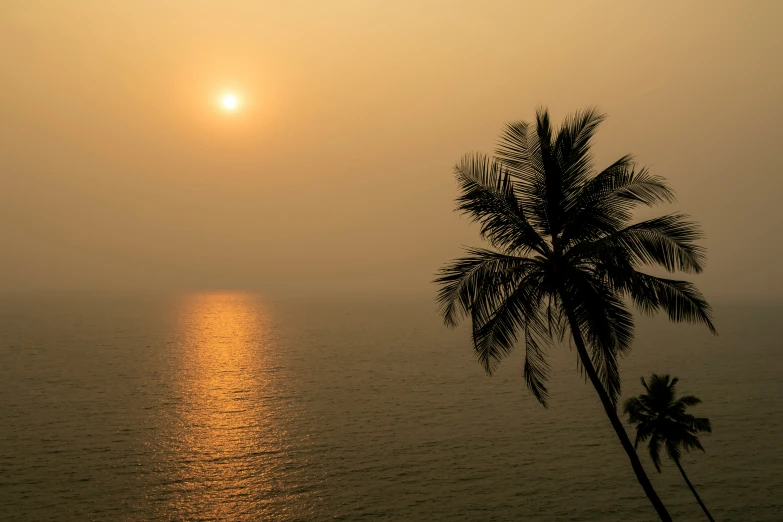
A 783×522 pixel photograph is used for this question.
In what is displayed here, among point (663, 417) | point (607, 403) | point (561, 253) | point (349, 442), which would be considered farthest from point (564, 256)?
point (349, 442)

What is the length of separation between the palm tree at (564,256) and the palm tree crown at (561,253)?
0.03m

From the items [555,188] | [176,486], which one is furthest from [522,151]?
[176,486]

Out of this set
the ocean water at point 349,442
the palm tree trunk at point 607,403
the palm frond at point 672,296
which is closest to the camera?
the palm frond at point 672,296

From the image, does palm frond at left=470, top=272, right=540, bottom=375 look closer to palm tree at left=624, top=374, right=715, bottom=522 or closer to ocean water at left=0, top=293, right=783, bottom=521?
palm tree at left=624, top=374, right=715, bottom=522

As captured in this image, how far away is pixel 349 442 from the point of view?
161 feet

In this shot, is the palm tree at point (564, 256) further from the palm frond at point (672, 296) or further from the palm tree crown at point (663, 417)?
the palm tree crown at point (663, 417)

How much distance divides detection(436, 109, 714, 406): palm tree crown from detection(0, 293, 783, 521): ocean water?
915 inches

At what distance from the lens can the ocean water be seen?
35.5 meters

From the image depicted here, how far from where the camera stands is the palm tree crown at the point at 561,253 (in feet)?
49.3

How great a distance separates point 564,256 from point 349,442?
38.8 meters

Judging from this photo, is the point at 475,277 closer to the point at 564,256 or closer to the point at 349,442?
the point at 564,256

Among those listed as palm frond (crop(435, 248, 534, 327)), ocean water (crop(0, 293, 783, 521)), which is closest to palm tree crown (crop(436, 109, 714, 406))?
palm frond (crop(435, 248, 534, 327))

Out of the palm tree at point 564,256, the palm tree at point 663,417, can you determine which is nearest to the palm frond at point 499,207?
the palm tree at point 564,256

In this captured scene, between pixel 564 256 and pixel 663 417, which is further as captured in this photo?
pixel 663 417
